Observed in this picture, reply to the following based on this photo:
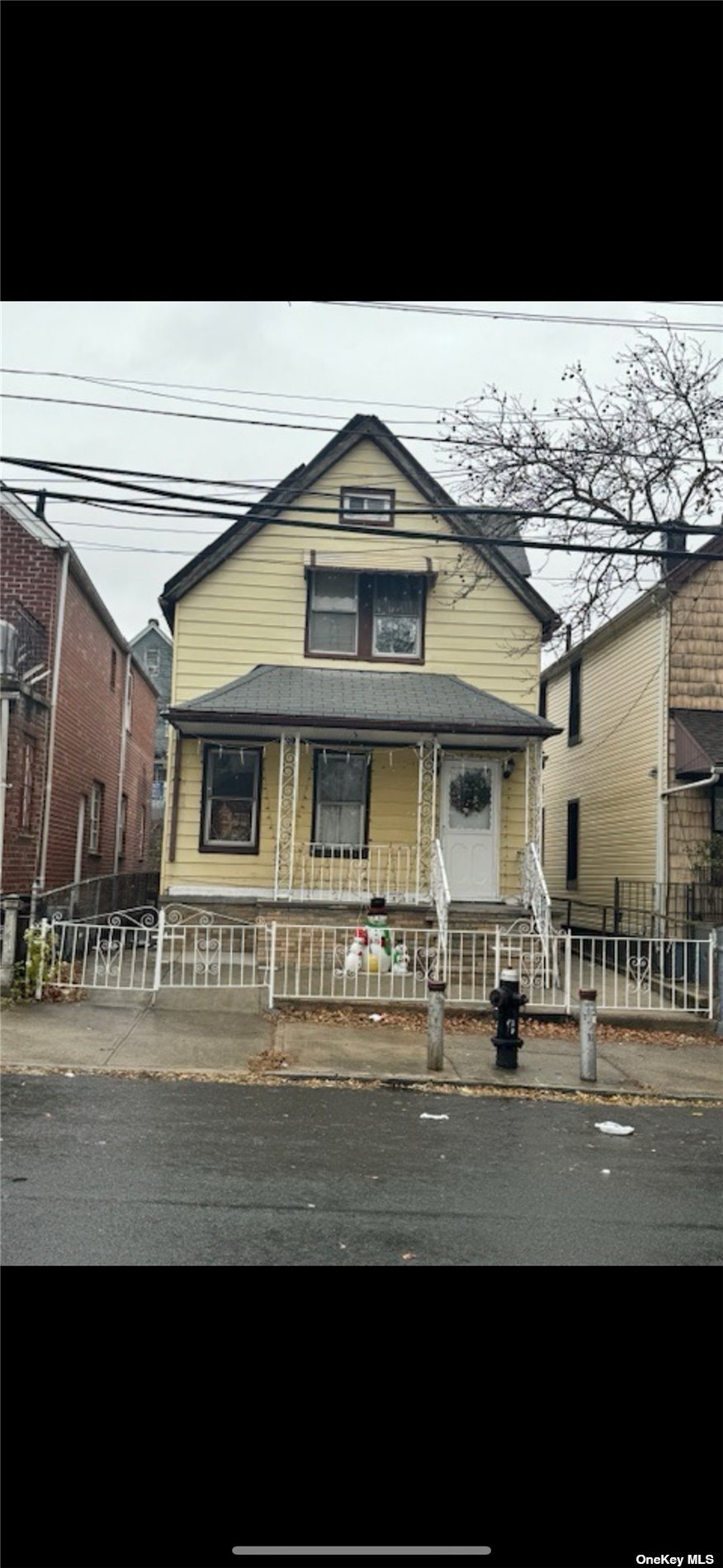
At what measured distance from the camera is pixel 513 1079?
9281mm

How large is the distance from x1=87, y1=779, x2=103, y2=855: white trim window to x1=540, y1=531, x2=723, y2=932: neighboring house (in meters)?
10.00

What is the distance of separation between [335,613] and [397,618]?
1036 mm

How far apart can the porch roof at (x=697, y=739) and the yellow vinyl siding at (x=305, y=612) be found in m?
2.45

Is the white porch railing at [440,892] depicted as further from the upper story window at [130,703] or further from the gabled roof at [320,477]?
the upper story window at [130,703]

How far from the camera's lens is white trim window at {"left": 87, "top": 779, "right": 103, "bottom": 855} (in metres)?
21.0

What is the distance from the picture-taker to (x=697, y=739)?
1636 centimetres

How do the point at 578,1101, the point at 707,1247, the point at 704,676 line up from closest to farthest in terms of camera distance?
the point at 707,1247 → the point at 578,1101 → the point at 704,676

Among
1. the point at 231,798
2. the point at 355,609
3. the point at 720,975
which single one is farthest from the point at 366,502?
the point at 720,975

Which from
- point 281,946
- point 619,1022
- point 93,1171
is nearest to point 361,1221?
point 93,1171

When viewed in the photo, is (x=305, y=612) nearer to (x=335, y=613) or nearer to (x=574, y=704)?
(x=335, y=613)

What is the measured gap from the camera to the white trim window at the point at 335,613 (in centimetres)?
1722

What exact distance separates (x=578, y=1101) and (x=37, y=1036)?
498 cm

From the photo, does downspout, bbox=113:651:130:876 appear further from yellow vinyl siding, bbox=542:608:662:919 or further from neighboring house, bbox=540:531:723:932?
neighboring house, bbox=540:531:723:932

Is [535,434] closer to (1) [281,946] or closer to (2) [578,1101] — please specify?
(1) [281,946]
